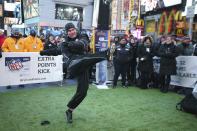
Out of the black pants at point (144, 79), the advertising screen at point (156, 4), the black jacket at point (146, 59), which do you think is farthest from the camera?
the advertising screen at point (156, 4)

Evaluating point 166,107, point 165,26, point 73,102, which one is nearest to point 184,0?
point 165,26

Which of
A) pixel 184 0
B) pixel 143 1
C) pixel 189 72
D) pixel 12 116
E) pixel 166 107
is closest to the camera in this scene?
pixel 12 116

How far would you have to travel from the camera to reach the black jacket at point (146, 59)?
10.0 m

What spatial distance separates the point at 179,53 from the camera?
9.58 metres

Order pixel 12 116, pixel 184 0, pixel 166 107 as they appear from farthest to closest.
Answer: pixel 184 0, pixel 166 107, pixel 12 116

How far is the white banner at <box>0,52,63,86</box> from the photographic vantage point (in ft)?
29.8

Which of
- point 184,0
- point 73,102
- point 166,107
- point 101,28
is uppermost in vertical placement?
point 184,0

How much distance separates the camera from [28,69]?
9539mm

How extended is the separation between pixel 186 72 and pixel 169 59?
0.74 meters

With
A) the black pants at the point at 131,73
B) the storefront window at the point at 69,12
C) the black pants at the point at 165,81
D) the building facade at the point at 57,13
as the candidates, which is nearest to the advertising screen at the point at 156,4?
the black pants at the point at 131,73

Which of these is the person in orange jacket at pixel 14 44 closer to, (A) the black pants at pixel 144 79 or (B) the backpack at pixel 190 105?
(A) the black pants at pixel 144 79

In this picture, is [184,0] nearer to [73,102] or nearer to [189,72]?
[189,72]

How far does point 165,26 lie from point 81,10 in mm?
15945

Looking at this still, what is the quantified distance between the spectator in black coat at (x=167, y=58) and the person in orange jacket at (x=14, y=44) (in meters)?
4.80
